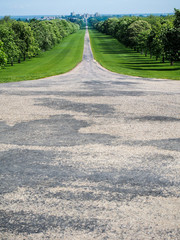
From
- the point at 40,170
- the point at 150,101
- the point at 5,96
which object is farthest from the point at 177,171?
the point at 5,96

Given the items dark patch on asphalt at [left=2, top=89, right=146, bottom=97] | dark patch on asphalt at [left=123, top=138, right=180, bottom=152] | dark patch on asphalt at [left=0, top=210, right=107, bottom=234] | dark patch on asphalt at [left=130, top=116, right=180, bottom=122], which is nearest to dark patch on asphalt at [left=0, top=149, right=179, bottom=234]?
dark patch on asphalt at [left=0, top=210, right=107, bottom=234]

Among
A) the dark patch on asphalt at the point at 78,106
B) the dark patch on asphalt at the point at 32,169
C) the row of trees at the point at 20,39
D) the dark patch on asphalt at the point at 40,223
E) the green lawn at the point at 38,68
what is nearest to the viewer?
the dark patch on asphalt at the point at 40,223

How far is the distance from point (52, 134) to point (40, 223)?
518 cm

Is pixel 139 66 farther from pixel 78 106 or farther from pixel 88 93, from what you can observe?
pixel 78 106

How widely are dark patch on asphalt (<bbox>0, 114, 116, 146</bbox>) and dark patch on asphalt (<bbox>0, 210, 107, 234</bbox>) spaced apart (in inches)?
156

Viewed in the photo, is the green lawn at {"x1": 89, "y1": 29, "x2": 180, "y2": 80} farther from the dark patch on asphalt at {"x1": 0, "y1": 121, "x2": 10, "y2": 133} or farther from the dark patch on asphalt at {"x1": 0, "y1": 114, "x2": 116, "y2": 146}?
the dark patch on asphalt at {"x1": 0, "y1": 121, "x2": 10, "y2": 133}

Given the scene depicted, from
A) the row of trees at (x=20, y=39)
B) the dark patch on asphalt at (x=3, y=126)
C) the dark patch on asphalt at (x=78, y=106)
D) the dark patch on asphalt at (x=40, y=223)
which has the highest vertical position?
the row of trees at (x=20, y=39)

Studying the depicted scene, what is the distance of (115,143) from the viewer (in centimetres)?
956

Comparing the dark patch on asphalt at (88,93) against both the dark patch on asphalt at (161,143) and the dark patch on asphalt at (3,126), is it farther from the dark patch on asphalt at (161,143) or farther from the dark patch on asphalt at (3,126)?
the dark patch on asphalt at (161,143)

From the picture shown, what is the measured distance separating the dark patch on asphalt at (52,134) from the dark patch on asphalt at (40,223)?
3951 mm

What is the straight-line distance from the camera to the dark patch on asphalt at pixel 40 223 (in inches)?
211

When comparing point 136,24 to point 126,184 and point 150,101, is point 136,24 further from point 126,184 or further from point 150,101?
point 126,184

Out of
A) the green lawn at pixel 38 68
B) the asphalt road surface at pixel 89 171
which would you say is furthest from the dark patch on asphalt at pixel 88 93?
the green lawn at pixel 38 68

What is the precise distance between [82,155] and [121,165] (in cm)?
140
